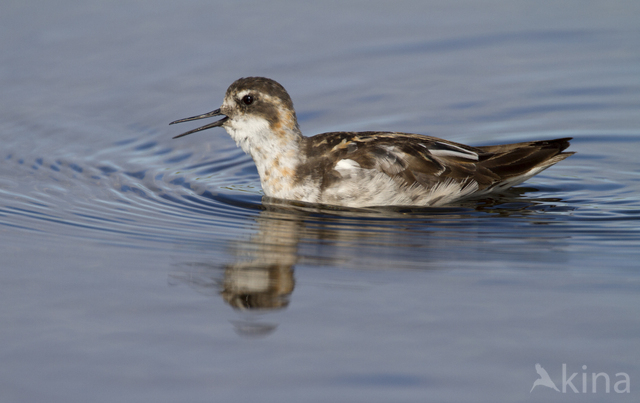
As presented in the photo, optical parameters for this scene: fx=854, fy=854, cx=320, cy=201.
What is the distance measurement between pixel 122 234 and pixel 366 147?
2.93 meters

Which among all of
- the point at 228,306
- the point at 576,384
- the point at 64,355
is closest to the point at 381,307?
the point at 228,306

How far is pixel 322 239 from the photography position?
8.41m

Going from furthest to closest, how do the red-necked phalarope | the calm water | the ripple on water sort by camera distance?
the red-necked phalarope
the ripple on water
the calm water

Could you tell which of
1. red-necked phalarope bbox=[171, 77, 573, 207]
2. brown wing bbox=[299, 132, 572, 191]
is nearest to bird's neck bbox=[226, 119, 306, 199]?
red-necked phalarope bbox=[171, 77, 573, 207]

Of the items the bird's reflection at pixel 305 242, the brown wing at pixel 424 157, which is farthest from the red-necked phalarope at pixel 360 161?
the bird's reflection at pixel 305 242

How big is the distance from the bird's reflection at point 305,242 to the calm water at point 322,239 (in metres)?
0.03

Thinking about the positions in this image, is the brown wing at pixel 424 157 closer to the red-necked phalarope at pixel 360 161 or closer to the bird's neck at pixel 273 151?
the red-necked phalarope at pixel 360 161

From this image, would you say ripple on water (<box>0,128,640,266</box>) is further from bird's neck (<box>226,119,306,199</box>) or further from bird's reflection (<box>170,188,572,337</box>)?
bird's neck (<box>226,119,306,199</box>)

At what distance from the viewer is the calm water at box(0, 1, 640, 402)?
5.75 m

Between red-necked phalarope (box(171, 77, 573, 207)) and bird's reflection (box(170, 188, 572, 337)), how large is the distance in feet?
0.63

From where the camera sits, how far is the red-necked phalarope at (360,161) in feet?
31.4

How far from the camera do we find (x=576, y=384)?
5.54 m

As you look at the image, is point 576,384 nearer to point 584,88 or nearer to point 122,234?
point 122,234

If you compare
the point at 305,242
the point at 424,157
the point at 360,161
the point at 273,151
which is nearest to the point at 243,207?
the point at 273,151
